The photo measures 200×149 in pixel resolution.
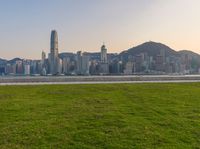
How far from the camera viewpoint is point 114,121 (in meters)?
10.5

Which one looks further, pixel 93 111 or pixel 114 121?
pixel 93 111

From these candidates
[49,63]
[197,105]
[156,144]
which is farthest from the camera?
[49,63]

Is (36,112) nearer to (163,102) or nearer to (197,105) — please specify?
(163,102)

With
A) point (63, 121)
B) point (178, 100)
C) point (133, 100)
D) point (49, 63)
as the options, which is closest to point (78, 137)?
point (63, 121)

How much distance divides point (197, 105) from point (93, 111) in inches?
181

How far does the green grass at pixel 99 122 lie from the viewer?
8.66 metres

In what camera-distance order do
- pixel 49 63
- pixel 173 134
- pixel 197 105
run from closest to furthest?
pixel 173 134, pixel 197 105, pixel 49 63

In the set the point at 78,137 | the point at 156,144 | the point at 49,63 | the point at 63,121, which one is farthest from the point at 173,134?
the point at 49,63

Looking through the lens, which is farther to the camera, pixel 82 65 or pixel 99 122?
→ pixel 82 65

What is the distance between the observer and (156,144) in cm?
856

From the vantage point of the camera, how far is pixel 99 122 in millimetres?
10336

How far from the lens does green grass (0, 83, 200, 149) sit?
28.4 feet

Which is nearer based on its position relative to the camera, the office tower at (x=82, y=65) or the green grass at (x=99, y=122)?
the green grass at (x=99, y=122)

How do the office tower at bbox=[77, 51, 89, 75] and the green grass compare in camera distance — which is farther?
the office tower at bbox=[77, 51, 89, 75]
